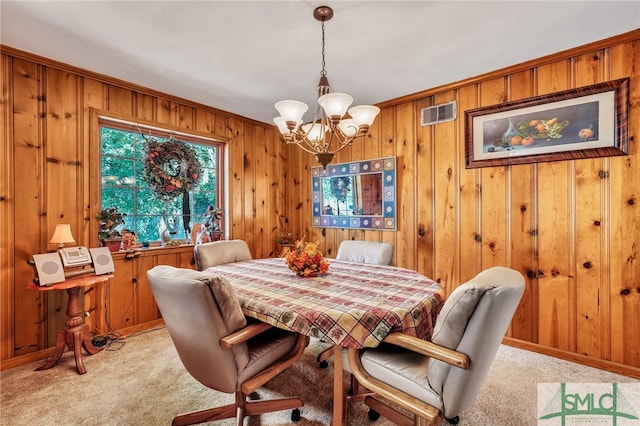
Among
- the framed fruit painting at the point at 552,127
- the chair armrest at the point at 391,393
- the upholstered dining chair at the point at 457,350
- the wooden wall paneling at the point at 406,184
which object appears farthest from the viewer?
the wooden wall paneling at the point at 406,184

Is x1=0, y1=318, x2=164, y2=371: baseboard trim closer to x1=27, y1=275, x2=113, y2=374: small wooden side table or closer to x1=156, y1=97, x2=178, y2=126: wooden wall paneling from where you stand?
x1=27, y1=275, x2=113, y2=374: small wooden side table

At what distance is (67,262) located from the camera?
228 centimetres

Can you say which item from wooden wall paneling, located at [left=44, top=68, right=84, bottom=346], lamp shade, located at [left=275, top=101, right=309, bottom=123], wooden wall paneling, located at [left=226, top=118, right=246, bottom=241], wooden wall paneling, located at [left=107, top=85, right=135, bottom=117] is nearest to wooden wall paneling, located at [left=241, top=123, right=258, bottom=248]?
wooden wall paneling, located at [left=226, top=118, right=246, bottom=241]

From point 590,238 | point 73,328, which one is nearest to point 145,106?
point 73,328

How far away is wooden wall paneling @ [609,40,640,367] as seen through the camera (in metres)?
2.15

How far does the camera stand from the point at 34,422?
168 centimetres

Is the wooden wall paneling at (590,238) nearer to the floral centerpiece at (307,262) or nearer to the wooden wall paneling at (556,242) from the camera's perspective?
the wooden wall paneling at (556,242)

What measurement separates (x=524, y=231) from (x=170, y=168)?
3.61 m

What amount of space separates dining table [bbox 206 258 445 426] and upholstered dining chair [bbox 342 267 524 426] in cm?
13

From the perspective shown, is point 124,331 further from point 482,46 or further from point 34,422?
point 482,46

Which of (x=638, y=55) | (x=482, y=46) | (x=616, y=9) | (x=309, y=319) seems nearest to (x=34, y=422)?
(x=309, y=319)

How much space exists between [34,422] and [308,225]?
10.2ft

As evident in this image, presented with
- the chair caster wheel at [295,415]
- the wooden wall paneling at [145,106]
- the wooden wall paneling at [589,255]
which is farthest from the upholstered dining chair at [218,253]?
the wooden wall paneling at [589,255]

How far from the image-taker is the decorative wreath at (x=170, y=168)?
3053 millimetres
